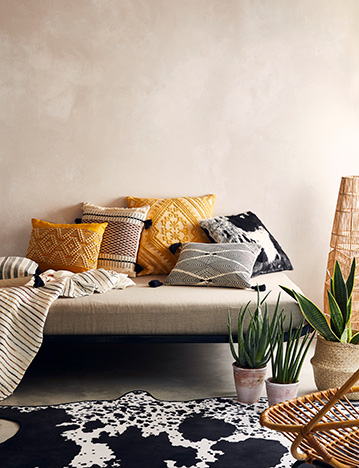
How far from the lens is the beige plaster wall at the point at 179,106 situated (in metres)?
4.14

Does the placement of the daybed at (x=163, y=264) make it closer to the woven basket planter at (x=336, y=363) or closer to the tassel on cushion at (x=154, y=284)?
the tassel on cushion at (x=154, y=284)

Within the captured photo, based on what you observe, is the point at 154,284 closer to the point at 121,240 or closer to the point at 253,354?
the point at 121,240

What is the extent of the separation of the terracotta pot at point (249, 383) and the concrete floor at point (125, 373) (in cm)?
16

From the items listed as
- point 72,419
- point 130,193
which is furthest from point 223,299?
point 130,193

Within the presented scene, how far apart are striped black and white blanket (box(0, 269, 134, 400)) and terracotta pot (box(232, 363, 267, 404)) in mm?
965

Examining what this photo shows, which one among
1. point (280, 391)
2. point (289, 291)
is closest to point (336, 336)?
point (289, 291)

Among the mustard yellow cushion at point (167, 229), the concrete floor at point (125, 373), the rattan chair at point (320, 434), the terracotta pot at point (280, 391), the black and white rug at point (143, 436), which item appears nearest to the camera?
the rattan chair at point (320, 434)

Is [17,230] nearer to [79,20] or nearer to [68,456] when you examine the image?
[79,20]

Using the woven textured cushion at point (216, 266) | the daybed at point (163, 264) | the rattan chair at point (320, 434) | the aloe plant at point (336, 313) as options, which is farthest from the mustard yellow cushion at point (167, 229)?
the rattan chair at point (320, 434)

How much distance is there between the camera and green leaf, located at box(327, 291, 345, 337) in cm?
301

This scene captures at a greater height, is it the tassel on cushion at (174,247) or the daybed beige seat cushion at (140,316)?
the tassel on cushion at (174,247)

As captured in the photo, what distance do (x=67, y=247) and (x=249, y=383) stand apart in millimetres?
1507

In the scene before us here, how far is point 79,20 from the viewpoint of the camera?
13.5 ft

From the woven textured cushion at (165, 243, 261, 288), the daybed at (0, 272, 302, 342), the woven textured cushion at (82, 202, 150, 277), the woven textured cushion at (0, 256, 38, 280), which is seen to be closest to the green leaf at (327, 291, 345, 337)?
the daybed at (0, 272, 302, 342)
